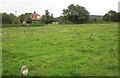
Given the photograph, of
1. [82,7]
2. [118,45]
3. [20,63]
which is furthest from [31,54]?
[82,7]

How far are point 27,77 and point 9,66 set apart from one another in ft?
10.4

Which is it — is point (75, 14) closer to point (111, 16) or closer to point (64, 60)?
point (111, 16)

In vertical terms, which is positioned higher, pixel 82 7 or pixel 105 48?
pixel 82 7

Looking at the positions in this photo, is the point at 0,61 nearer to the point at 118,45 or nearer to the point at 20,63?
the point at 20,63

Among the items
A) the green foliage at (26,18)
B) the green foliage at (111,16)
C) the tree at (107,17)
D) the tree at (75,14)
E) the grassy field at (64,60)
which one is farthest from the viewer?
the tree at (75,14)

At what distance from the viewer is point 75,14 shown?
97000 millimetres

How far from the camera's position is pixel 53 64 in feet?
53.6

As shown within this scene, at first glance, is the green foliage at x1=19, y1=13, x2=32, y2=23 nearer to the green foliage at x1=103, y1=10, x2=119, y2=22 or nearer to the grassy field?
the green foliage at x1=103, y1=10, x2=119, y2=22

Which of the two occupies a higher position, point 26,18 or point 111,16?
point 111,16

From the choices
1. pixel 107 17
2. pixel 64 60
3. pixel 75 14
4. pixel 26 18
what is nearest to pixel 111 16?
pixel 107 17

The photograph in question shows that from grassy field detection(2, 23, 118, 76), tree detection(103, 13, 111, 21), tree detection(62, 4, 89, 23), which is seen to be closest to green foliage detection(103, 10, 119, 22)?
tree detection(103, 13, 111, 21)

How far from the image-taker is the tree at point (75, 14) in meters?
96.0

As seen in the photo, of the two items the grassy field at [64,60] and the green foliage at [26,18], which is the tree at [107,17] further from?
the grassy field at [64,60]

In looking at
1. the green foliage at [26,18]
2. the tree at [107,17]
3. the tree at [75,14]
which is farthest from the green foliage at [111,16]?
the green foliage at [26,18]
